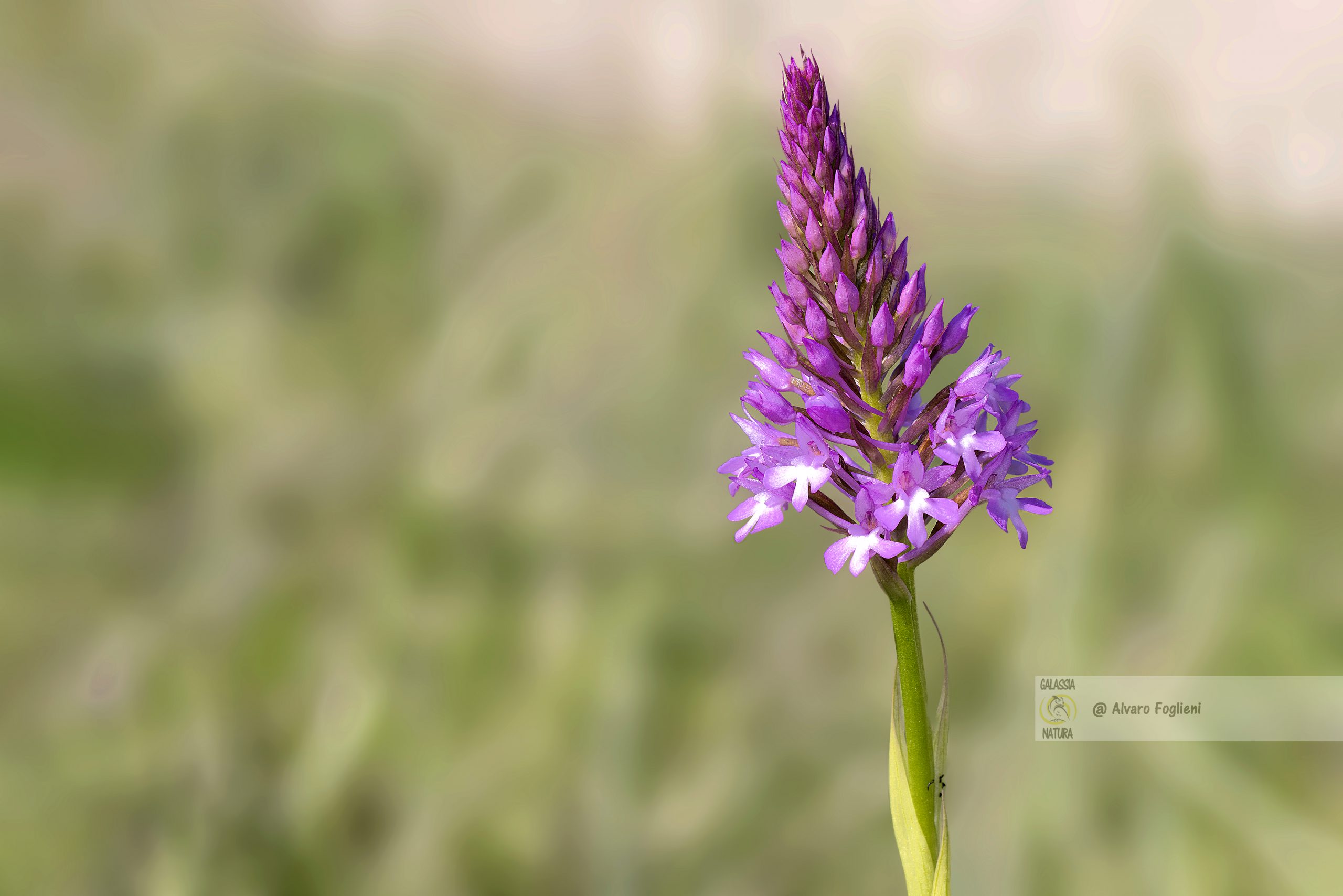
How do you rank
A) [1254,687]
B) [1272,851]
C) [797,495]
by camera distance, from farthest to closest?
[1254,687] → [1272,851] → [797,495]

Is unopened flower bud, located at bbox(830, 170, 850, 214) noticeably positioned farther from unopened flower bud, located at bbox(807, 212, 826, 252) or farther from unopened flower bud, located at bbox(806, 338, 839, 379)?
unopened flower bud, located at bbox(806, 338, 839, 379)

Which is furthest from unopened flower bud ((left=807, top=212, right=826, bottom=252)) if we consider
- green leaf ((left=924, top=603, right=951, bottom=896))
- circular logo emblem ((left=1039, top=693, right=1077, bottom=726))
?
circular logo emblem ((left=1039, top=693, right=1077, bottom=726))

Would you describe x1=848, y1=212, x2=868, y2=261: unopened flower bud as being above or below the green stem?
above

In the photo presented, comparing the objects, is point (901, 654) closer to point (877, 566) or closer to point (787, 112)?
point (877, 566)

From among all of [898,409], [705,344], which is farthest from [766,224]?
[898,409]

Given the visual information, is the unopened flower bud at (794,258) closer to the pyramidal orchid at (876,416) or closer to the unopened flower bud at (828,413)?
the pyramidal orchid at (876,416)

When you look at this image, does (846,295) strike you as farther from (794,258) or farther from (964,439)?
(964,439)

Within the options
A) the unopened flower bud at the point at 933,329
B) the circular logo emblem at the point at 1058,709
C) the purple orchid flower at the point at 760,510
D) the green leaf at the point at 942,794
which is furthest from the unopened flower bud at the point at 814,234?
the circular logo emblem at the point at 1058,709
